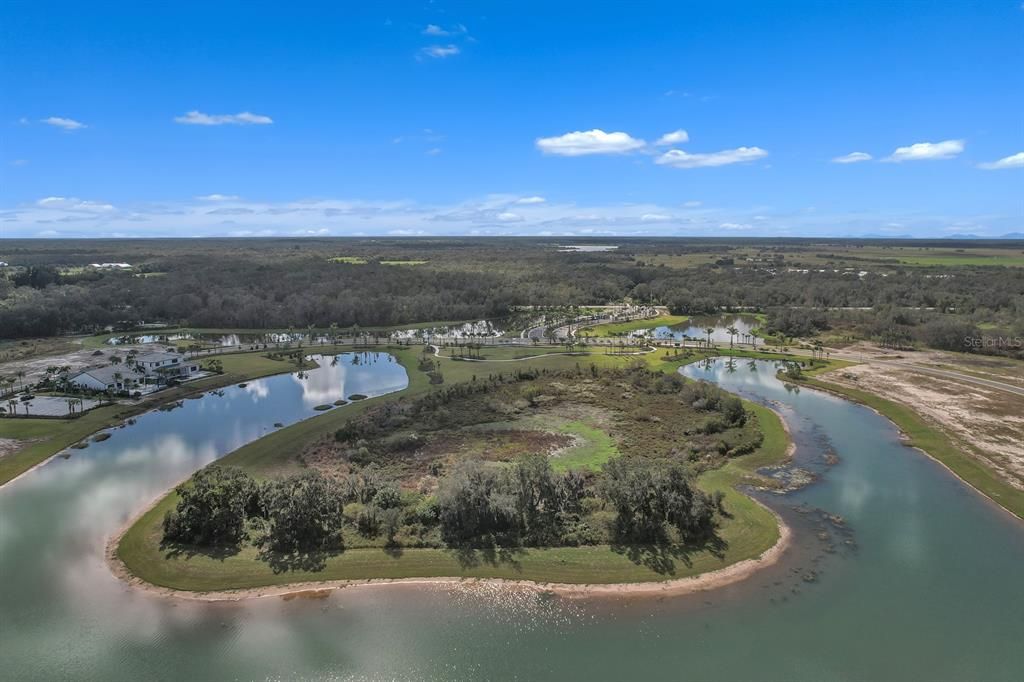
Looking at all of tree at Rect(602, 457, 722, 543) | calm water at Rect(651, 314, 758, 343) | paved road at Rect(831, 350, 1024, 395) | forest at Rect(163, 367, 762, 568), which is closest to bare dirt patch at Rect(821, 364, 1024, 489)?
paved road at Rect(831, 350, 1024, 395)

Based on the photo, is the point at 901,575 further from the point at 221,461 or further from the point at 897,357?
the point at 897,357

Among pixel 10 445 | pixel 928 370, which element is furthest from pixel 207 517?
pixel 928 370

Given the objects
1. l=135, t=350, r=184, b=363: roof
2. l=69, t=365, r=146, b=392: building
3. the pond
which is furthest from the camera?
the pond

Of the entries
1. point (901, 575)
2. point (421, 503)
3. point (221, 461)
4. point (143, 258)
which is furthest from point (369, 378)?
point (143, 258)

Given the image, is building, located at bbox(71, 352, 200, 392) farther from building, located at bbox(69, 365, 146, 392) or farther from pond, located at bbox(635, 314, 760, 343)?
pond, located at bbox(635, 314, 760, 343)

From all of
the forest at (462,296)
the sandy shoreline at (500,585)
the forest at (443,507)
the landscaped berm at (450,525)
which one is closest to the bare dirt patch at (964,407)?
the landscaped berm at (450,525)
